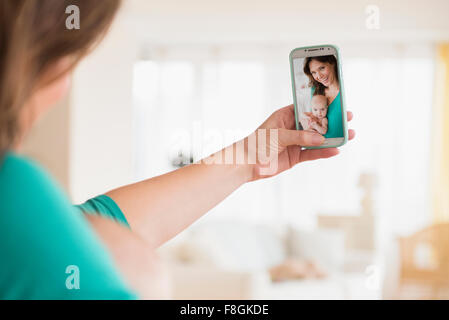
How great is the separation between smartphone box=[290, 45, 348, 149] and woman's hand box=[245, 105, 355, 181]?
0.01 m

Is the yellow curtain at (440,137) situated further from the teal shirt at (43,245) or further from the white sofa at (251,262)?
→ the teal shirt at (43,245)

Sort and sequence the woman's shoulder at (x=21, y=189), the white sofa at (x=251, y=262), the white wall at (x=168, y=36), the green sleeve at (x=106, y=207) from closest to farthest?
the woman's shoulder at (x=21, y=189) < the green sleeve at (x=106, y=207) < the white wall at (x=168, y=36) < the white sofa at (x=251, y=262)

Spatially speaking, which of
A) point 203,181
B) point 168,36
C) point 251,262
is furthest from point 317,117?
point 251,262

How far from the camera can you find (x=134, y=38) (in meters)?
1.03

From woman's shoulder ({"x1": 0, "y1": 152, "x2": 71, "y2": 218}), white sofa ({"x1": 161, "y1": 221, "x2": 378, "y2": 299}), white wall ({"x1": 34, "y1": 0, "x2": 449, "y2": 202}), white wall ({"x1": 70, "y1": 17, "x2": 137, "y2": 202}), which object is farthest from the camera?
white sofa ({"x1": 161, "y1": 221, "x2": 378, "y2": 299})

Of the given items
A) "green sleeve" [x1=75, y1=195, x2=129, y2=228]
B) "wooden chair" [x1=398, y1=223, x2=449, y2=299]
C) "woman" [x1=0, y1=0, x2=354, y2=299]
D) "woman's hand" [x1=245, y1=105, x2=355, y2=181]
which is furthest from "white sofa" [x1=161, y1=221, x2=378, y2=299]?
"woman" [x1=0, y1=0, x2=354, y2=299]

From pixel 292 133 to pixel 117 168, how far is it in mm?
869

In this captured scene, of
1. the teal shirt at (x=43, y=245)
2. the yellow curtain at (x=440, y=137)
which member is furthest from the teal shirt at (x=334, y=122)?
the yellow curtain at (x=440, y=137)

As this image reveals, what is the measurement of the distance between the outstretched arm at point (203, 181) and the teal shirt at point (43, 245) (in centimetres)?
25

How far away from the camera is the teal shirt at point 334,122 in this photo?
0.46 m

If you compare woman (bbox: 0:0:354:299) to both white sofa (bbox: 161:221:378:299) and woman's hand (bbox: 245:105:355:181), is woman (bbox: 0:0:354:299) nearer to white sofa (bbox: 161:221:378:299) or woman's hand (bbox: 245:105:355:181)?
woman's hand (bbox: 245:105:355:181)

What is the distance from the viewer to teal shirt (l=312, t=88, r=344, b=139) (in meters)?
0.46

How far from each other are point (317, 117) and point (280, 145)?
0.05 m
